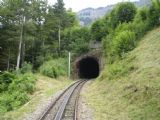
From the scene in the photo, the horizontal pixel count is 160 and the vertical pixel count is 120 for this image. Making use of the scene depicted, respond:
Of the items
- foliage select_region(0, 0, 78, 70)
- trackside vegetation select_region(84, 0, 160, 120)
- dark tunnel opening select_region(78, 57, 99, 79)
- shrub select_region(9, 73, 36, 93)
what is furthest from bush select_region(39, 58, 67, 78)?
shrub select_region(9, 73, 36, 93)

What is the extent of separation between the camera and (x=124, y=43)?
133 ft

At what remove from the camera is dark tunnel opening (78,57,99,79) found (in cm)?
6384

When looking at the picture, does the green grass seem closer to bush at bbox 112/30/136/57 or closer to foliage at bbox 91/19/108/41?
bush at bbox 112/30/136/57

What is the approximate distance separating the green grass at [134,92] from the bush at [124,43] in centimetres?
455

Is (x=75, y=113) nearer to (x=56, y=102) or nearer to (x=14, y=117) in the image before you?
(x=14, y=117)

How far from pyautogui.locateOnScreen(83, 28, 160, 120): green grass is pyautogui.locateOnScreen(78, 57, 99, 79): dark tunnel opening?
2844 centimetres

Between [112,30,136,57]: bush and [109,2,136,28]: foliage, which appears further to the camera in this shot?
[109,2,136,28]: foliage

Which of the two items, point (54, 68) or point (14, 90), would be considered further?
point (54, 68)

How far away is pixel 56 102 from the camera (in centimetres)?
2583

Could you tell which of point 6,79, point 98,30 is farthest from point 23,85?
point 98,30

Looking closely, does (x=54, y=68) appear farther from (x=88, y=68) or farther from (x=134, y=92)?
(x=134, y=92)

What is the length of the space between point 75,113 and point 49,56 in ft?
123

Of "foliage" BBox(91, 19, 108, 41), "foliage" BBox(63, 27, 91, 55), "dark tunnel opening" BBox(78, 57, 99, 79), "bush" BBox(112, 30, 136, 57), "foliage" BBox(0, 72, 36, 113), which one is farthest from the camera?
"dark tunnel opening" BBox(78, 57, 99, 79)

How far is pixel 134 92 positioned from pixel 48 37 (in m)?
41.3
